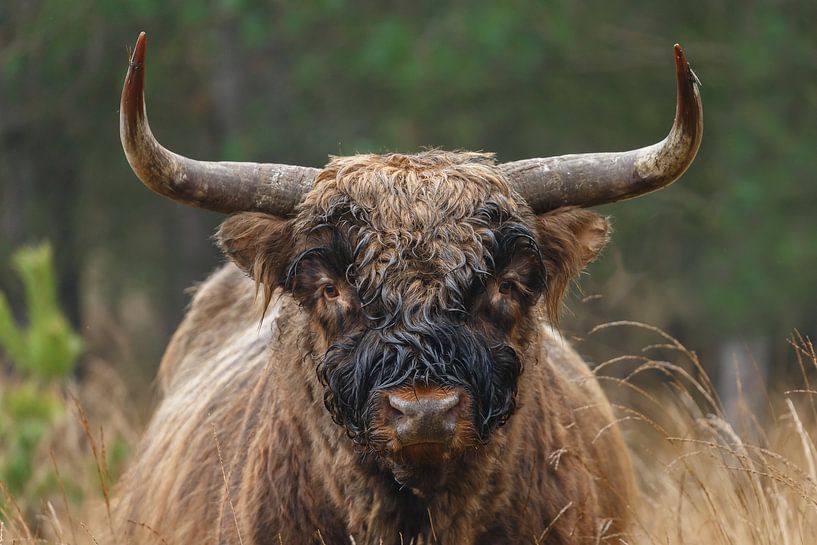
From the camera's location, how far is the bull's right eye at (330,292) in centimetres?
387

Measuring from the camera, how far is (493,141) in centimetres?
1225

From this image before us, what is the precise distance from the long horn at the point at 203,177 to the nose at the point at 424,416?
37.8 inches

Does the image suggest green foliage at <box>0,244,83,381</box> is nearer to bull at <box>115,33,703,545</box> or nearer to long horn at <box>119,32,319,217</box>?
bull at <box>115,33,703,545</box>

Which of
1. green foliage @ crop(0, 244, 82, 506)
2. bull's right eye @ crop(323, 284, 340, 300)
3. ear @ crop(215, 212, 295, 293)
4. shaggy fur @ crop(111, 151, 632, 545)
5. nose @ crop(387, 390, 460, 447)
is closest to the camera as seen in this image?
nose @ crop(387, 390, 460, 447)

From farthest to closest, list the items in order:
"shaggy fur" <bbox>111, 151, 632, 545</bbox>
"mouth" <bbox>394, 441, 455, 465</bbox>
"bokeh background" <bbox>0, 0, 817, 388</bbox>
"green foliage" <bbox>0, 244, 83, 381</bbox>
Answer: "bokeh background" <bbox>0, 0, 817, 388</bbox>
"green foliage" <bbox>0, 244, 83, 381</bbox>
"shaggy fur" <bbox>111, 151, 632, 545</bbox>
"mouth" <bbox>394, 441, 455, 465</bbox>

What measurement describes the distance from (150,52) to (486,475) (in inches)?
381

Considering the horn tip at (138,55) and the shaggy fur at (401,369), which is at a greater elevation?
the horn tip at (138,55)

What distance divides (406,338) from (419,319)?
3.4 inches

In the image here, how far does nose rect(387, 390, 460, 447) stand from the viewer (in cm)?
340

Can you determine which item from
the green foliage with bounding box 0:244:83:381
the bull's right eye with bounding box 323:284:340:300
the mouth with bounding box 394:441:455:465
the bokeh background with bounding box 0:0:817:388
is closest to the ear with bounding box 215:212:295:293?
the bull's right eye with bounding box 323:284:340:300

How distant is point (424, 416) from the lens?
3.40 meters

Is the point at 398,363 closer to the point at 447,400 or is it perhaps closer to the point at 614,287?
the point at 447,400

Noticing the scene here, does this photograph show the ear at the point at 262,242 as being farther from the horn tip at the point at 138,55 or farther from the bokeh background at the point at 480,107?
the bokeh background at the point at 480,107

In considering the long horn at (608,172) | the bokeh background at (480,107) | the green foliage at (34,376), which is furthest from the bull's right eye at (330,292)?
the bokeh background at (480,107)
